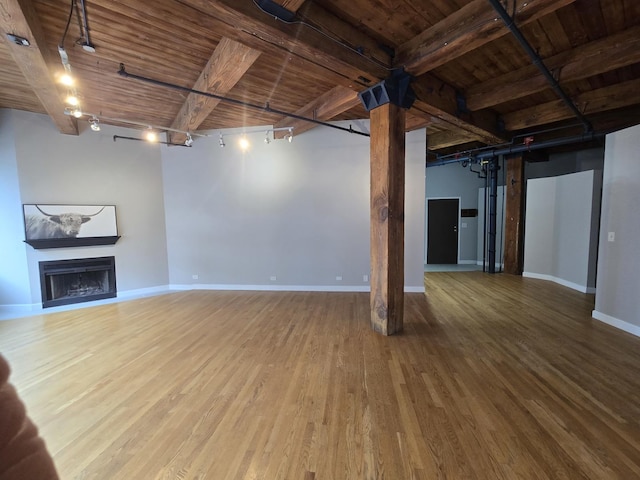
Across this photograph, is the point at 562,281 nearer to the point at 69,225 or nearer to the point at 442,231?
the point at 442,231

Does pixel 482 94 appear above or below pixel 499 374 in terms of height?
above

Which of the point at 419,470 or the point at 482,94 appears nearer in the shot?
the point at 419,470

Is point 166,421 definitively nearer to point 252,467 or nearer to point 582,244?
point 252,467

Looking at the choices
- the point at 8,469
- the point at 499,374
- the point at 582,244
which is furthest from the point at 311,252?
the point at 582,244

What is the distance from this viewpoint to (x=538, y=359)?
2729 millimetres

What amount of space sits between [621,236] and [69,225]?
8.48 meters

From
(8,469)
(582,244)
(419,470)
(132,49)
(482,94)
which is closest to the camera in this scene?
(8,469)

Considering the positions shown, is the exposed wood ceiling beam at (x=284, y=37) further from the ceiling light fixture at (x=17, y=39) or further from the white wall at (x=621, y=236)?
the white wall at (x=621, y=236)

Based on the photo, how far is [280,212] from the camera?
5.45 metres

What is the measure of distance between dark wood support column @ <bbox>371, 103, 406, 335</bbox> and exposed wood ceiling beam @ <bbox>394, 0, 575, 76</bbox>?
0.52 m

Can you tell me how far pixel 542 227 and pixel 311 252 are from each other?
18.0ft

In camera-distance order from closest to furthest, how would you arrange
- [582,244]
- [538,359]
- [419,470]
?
[419,470]
[538,359]
[582,244]

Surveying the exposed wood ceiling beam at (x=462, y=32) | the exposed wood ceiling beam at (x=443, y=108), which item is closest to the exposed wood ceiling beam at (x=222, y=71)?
the exposed wood ceiling beam at (x=462, y=32)

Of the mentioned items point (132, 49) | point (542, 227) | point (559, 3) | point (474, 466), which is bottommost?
point (474, 466)
